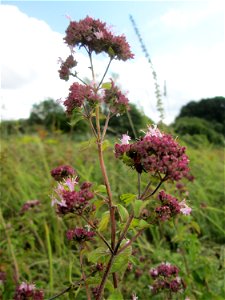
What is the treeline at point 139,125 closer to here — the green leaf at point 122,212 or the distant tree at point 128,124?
the distant tree at point 128,124

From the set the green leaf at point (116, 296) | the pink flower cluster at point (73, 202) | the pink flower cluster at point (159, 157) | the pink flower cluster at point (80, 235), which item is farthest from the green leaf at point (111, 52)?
the green leaf at point (116, 296)

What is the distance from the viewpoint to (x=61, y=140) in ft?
25.4

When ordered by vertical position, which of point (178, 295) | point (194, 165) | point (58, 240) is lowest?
point (58, 240)

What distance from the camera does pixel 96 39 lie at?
1.84 m

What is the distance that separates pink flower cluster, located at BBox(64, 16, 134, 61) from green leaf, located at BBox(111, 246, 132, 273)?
847 millimetres

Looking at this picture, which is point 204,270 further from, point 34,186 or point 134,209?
point 34,186

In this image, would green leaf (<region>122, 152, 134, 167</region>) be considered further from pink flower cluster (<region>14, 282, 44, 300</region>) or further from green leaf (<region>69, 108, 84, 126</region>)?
pink flower cluster (<region>14, 282, 44, 300</region>)

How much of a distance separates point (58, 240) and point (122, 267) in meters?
2.18

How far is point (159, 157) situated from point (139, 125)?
7.08 metres

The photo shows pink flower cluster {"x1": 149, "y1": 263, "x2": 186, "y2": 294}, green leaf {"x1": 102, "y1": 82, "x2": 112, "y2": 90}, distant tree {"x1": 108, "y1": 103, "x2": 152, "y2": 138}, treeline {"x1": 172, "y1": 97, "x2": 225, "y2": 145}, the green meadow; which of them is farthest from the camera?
treeline {"x1": 172, "y1": 97, "x2": 225, "y2": 145}

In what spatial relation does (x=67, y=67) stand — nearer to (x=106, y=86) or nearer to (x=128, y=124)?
(x=106, y=86)

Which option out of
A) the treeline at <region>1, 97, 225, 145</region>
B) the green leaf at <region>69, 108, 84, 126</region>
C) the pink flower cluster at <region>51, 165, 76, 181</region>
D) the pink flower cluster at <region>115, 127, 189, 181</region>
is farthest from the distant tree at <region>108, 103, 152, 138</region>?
the pink flower cluster at <region>115, 127, 189, 181</region>

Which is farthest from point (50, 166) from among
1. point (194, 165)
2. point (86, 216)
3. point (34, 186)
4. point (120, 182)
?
point (86, 216)

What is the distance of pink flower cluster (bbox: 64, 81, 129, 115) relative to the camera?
1.68m
